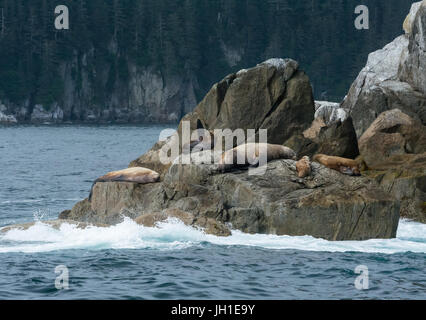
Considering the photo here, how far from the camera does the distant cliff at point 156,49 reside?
121 m

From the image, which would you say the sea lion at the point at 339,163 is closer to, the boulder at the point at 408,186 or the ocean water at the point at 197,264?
the boulder at the point at 408,186

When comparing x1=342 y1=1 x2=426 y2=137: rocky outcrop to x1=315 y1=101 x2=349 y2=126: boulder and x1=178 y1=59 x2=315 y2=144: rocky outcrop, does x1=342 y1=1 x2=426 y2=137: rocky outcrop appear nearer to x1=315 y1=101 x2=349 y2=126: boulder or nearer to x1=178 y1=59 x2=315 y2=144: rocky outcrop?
x1=315 y1=101 x2=349 y2=126: boulder

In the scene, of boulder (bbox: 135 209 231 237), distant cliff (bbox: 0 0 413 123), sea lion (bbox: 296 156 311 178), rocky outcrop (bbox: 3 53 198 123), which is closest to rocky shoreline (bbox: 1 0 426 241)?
boulder (bbox: 135 209 231 237)

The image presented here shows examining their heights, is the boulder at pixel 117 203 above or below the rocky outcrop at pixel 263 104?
below

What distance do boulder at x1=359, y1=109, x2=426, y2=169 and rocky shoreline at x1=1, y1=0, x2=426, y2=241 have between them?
35 mm

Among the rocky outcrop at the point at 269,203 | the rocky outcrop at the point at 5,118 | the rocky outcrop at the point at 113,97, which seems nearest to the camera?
the rocky outcrop at the point at 269,203

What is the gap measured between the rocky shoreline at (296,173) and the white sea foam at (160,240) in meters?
0.36

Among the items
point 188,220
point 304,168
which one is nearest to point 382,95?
point 304,168

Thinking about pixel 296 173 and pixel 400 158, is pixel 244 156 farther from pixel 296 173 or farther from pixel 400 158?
pixel 400 158

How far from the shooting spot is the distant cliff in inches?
4747

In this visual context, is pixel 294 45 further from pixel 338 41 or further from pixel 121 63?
pixel 121 63

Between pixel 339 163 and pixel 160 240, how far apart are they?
667cm

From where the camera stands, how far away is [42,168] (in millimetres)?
47344

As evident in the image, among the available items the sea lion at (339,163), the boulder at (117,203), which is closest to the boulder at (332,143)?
the sea lion at (339,163)
